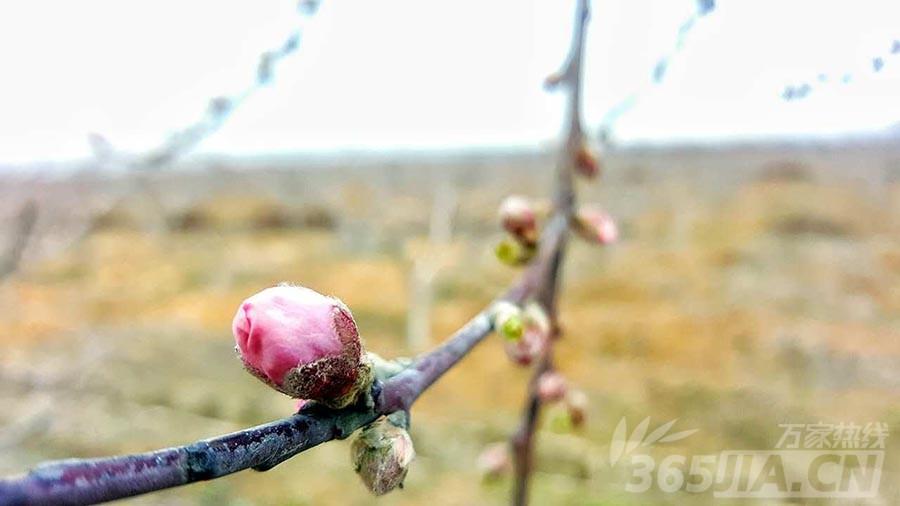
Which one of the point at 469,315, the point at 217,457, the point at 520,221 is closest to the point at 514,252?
the point at 520,221

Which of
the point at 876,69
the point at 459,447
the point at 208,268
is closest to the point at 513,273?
the point at 459,447

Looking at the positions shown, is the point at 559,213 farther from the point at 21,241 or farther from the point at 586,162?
the point at 21,241

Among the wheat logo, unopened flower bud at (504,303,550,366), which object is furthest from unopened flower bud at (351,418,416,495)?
the wheat logo

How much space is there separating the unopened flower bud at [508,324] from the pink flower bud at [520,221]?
10 cm

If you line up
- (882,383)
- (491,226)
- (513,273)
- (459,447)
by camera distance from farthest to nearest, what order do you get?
(491,226), (513,273), (459,447), (882,383)

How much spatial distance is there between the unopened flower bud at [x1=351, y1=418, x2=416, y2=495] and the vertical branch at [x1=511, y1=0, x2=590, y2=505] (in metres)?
0.18

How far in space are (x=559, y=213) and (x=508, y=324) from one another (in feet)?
0.47

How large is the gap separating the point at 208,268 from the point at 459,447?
32.7 inches

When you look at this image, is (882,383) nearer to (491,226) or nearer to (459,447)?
(459,447)

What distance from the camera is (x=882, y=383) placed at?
2.95 ft

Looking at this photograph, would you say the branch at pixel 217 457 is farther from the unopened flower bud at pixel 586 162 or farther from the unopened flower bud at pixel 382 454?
the unopened flower bud at pixel 586 162

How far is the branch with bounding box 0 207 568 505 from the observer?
0.37 ft

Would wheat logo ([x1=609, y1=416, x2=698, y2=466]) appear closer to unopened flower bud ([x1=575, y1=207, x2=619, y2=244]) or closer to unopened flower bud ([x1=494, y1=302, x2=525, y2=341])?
unopened flower bud ([x1=575, y1=207, x2=619, y2=244])

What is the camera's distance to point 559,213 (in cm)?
39
